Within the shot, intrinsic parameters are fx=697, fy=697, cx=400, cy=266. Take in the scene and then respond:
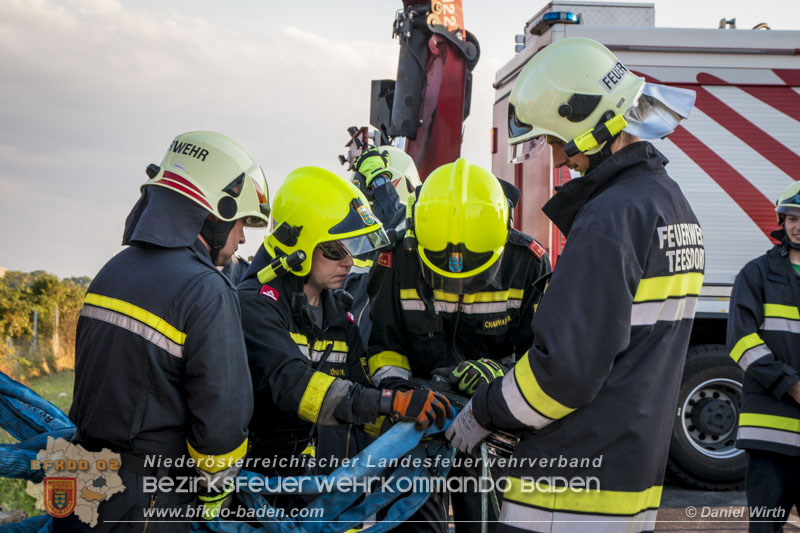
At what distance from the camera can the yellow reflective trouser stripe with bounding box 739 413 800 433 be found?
3643 millimetres

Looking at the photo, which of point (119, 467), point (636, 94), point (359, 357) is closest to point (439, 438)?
point (359, 357)

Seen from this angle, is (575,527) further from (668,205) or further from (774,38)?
(774,38)

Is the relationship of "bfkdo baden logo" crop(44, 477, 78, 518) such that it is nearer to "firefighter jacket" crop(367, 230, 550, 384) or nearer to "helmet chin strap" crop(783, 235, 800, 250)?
"firefighter jacket" crop(367, 230, 550, 384)

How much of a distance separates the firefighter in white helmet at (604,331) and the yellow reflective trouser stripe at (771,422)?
1.86 meters

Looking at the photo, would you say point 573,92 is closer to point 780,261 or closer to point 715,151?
point 780,261

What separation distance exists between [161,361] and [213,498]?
1.82ft

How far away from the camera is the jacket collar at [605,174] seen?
2201mm

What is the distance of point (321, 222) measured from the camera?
2.94 meters

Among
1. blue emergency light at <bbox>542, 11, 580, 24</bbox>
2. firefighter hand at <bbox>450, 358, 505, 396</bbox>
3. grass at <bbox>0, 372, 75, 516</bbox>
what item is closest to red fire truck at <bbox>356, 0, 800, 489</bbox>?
blue emergency light at <bbox>542, 11, 580, 24</bbox>

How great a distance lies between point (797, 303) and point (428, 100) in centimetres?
410

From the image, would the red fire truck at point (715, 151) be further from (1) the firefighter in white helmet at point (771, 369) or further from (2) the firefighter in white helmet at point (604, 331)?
(2) the firefighter in white helmet at point (604, 331)

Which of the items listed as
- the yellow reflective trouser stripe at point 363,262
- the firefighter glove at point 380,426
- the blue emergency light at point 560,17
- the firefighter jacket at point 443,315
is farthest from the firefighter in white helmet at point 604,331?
the blue emergency light at point 560,17

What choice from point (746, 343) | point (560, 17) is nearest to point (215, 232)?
point (746, 343)

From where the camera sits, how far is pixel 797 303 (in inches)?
150
